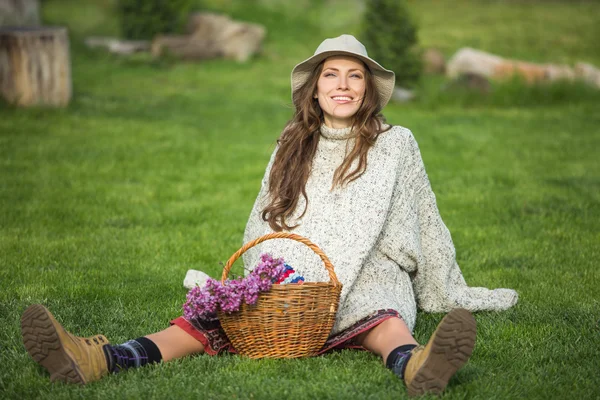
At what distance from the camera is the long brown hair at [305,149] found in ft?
13.1

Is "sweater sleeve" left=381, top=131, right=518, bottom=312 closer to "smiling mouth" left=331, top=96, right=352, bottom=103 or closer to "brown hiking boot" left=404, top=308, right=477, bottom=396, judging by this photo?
"smiling mouth" left=331, top=96, right=352, bottom=103

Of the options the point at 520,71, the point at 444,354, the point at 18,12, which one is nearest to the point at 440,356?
the point at 444,354

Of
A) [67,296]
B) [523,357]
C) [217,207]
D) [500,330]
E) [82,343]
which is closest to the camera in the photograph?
[82,343]

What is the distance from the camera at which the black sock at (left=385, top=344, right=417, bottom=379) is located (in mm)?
3314

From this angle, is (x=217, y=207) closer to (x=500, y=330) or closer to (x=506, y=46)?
(x=500, y=330)

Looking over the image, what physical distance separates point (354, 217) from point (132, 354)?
119 cm

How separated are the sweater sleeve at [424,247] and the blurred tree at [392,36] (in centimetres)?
732

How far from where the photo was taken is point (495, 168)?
7.83 m

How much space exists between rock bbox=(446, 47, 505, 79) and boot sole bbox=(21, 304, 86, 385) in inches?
414

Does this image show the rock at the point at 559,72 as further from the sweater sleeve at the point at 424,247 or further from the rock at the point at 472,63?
the sweater sleeve at the point at 424,247

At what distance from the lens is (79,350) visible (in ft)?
10.7

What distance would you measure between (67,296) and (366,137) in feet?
6.10

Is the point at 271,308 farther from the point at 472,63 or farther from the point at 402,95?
the point at 472,63

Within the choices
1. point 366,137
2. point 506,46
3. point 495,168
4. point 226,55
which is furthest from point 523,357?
point 506,46
